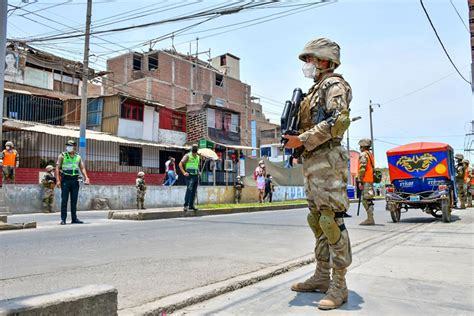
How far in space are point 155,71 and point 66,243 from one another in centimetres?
3516

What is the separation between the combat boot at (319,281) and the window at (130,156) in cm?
2277

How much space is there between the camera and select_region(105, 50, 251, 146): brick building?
37.9 m

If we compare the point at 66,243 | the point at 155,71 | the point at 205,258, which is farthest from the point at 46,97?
the point at 205,258

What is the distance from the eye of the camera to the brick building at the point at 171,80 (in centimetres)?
3788

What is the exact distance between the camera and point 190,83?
4175cm

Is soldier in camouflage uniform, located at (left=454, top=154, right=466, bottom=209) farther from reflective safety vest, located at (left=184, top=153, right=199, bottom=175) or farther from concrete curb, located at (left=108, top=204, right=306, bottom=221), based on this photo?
reflective safety vest, located at (left=184, top=153, right=199, bottom=175)

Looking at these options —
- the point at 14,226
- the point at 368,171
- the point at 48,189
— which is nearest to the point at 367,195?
the point at 368,171

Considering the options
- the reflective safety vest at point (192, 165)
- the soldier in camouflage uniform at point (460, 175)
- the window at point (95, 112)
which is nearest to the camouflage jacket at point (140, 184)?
the reflective safety vest at point (192, 165)

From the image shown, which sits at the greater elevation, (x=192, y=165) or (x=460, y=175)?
(x=192, y=165)

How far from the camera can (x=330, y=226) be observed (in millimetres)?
2994

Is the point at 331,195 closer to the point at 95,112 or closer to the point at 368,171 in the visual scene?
the point at 368,171

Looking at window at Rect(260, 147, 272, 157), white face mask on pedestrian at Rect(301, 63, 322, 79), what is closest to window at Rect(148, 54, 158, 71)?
window at Rect(260, 147, 272, 157)

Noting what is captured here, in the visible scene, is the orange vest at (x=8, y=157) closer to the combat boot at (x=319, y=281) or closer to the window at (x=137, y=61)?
the combat boot at (x=319, y=281)

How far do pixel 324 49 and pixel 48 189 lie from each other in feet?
39.7
